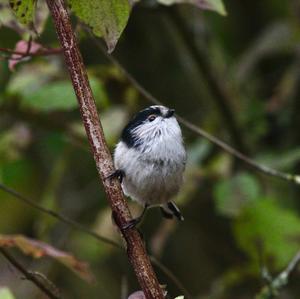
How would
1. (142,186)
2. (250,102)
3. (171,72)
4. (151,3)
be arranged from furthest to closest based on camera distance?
(171,72) → (250,102) → (151,3) → (142,186)

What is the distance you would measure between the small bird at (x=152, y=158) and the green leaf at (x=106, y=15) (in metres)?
0.50

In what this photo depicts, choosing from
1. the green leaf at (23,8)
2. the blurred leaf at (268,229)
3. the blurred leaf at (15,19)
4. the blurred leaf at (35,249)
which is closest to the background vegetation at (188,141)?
the blurred leaf at (268,229)

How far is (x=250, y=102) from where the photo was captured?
3.64 m

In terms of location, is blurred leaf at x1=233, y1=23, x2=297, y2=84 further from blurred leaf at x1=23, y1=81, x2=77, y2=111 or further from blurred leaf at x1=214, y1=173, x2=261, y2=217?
blurred leaf at x1=23, y1=81, x2=77, y2=111

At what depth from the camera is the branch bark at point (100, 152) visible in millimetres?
1280

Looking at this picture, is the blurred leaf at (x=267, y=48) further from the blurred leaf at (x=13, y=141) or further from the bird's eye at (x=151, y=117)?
the bird's eye at (x=151, y=117)

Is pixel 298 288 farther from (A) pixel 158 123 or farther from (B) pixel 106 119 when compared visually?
(A) pixel 158 123

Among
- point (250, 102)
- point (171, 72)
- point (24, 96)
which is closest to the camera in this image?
point (24, 96)

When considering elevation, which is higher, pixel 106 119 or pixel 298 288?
pixel 106 119

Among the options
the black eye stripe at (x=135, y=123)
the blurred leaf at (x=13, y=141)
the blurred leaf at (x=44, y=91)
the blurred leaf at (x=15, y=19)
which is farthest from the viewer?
the blurred leaf at (x=13, y=141)

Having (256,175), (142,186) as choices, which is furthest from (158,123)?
(256,175)

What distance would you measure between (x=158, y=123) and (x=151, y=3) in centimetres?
125

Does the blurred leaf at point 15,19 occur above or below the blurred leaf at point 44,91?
above

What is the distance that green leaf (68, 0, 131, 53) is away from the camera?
56.0 inches
